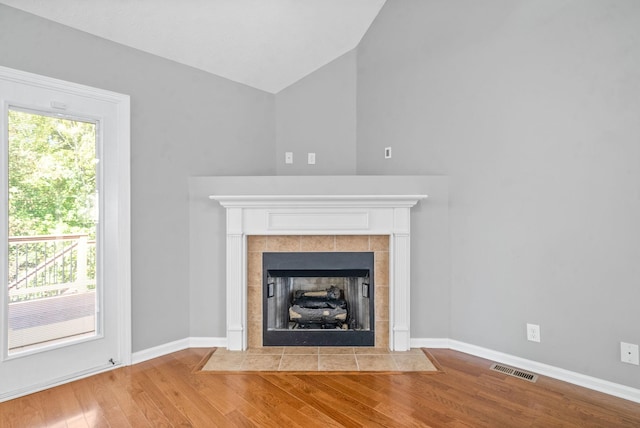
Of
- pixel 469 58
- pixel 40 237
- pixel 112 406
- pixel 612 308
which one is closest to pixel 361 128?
pixel 469 58

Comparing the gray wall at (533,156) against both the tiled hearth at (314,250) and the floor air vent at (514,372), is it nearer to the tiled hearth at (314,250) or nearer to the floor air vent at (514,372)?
the floor air vent at (514,372)

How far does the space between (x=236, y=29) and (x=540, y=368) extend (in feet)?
11.2

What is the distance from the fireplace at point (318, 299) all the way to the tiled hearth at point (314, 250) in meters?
0.04

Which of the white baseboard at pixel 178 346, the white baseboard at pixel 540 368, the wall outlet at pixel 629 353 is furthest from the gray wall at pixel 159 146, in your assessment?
the wall outlet at pixel 629 353

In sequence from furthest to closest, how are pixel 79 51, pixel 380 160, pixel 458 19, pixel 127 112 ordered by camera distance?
pixel 380 160 < pixel 458 19 < pixel 127 112 < pixel 79 51

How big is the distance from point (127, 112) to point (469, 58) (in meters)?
2.67

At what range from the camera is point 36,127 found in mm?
2160

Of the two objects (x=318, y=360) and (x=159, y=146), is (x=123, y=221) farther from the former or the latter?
(x=318, y=360)

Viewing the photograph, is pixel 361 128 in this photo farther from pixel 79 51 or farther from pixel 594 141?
pixel 79 51

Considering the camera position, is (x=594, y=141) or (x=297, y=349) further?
(x=297, y=349)

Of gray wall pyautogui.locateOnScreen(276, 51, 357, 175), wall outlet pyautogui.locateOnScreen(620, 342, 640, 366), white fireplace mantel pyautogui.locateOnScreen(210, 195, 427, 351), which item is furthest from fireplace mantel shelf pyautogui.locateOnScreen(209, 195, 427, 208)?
wall outlet pyautogui.locateOnScreen(620, 342, 640, 366)

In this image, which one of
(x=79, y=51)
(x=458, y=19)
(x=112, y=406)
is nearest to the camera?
(x=112, y=406)

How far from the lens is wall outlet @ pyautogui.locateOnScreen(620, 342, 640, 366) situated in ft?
6.60

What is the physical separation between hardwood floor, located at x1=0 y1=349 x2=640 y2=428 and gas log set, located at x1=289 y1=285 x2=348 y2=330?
0.57 m
